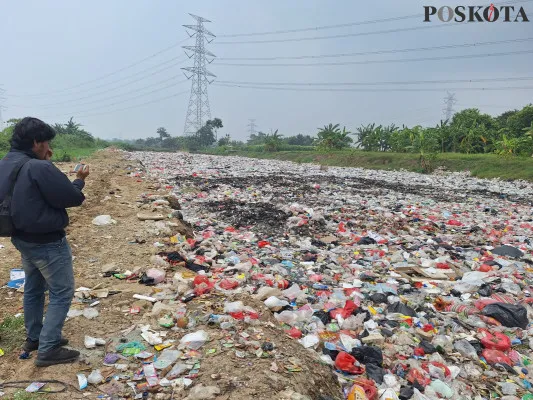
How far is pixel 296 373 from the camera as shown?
2646 mm

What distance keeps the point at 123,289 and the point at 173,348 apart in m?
1.45

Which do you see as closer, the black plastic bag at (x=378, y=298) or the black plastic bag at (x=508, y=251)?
the black plastic bag at (x=378, y=298)

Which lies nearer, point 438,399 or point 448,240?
point 438,399

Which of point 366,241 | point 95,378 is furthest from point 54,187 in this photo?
point 366,241

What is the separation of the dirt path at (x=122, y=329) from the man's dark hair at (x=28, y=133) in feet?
5.28

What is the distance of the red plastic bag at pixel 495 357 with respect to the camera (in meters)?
3.40

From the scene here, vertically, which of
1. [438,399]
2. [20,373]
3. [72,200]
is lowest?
[438,399]

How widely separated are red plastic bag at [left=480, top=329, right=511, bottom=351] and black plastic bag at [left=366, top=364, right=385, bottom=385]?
128cm

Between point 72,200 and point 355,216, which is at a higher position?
point 72,200

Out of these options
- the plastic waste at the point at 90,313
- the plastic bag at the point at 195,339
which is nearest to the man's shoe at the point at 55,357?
the plastic waste at the point at 90,313

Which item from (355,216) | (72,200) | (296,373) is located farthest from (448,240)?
(72,200)

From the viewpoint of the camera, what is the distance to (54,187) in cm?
247

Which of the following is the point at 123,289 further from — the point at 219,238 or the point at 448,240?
the point at 448,240

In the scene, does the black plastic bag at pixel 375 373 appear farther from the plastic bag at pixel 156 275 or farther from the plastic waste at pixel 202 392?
the plastic bag at pixel 156 275
